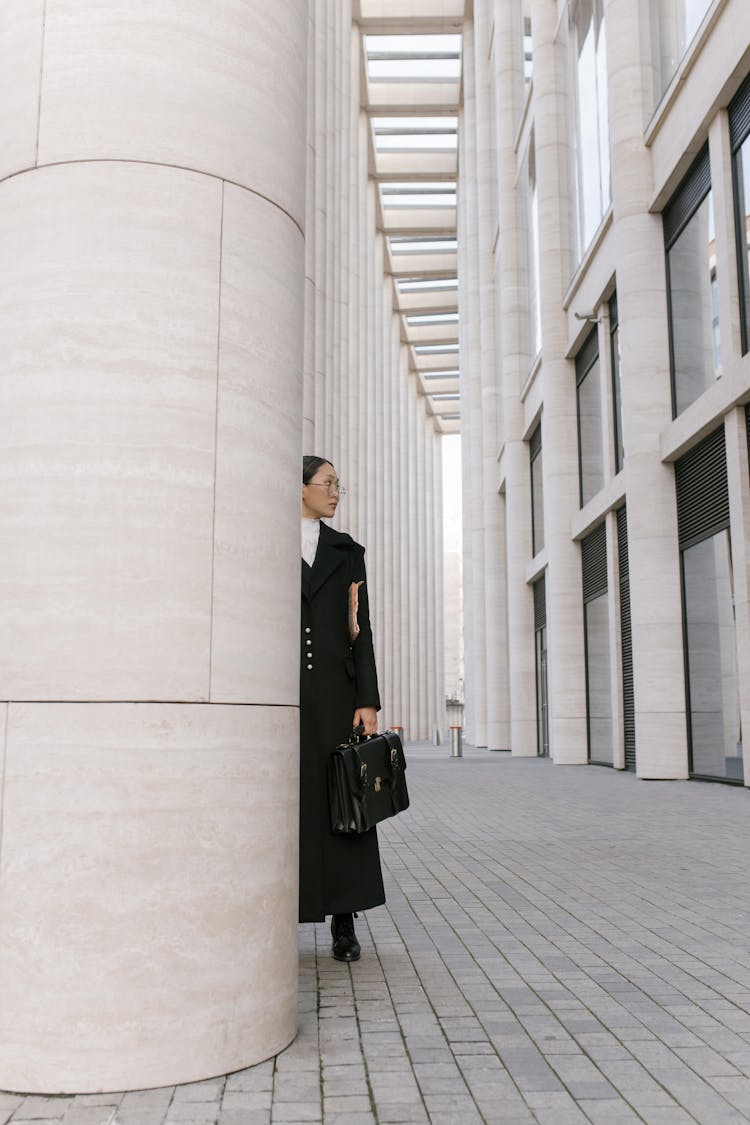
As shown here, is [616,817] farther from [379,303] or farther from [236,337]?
[379,303]

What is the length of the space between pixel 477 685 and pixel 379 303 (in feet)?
62.5

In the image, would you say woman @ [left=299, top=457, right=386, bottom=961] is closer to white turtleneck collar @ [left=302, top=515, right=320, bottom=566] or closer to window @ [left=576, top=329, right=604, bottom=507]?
white turtleneck collar @ [left=302, top=515, right=320, bottom=566]

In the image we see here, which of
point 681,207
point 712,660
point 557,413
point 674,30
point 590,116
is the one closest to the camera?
point 712,660

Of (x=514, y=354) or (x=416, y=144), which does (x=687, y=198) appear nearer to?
(x=514, y=354)

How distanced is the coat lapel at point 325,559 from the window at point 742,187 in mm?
10130

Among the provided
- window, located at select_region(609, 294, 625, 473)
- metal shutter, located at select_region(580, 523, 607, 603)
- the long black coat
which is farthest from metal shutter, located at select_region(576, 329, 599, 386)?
the long black coat

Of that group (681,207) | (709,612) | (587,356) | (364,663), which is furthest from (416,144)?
(364,663)

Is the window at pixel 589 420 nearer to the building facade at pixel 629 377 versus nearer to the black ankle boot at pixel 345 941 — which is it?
the building facade at pixel 629 377

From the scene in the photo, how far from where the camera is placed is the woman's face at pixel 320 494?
15.7 feet

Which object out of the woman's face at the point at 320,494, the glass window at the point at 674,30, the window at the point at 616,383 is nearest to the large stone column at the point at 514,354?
the window at the point at 616,383

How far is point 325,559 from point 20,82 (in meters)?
2.17

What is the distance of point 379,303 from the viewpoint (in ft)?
163

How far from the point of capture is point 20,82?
3.53 metres

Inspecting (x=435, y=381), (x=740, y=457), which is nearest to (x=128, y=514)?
(x=740, y=457)
